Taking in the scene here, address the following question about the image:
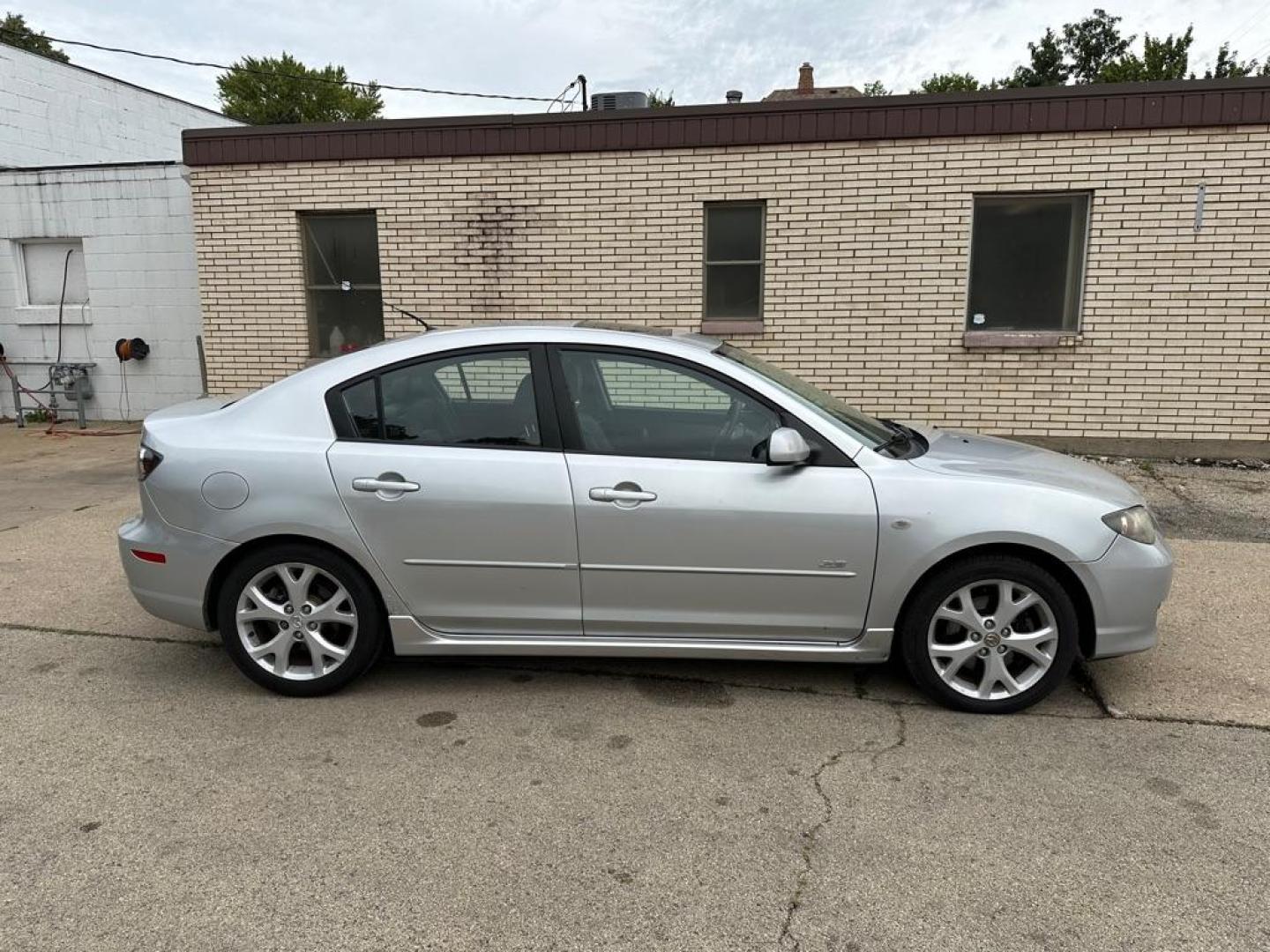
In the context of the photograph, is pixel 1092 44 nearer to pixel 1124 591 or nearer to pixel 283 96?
pixel 283 96

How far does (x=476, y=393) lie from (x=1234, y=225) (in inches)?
301

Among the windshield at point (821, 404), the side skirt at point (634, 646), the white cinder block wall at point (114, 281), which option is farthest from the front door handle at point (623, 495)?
the white cinder block wall at point (114, 281)

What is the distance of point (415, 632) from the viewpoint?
3.78 metres

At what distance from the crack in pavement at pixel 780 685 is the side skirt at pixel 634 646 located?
0.24 meters

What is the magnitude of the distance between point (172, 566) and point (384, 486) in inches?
38.8

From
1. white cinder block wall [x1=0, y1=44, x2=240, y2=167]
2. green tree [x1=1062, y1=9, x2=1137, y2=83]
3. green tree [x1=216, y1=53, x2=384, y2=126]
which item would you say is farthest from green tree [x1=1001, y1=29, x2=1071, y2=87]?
white cinder block wall [x1=0, y1=44, x2=240, y2=167]

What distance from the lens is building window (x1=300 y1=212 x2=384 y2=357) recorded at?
966 cm

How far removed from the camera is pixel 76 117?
14.1 metres

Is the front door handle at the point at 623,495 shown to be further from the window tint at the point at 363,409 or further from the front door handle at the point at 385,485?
the window tint at the point at 363,409

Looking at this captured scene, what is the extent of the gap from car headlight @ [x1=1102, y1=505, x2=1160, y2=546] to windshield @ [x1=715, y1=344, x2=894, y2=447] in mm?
940

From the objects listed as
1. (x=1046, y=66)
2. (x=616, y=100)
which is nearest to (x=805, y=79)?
(x=616, y=100)

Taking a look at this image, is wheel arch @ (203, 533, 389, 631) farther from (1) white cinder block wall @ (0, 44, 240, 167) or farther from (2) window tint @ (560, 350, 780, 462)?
(1) white cinder block wall @ (0, 44, 240, 167)

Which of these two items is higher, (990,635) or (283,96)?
(283,96)

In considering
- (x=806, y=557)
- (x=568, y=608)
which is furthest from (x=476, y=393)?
(x=806, y=557)
